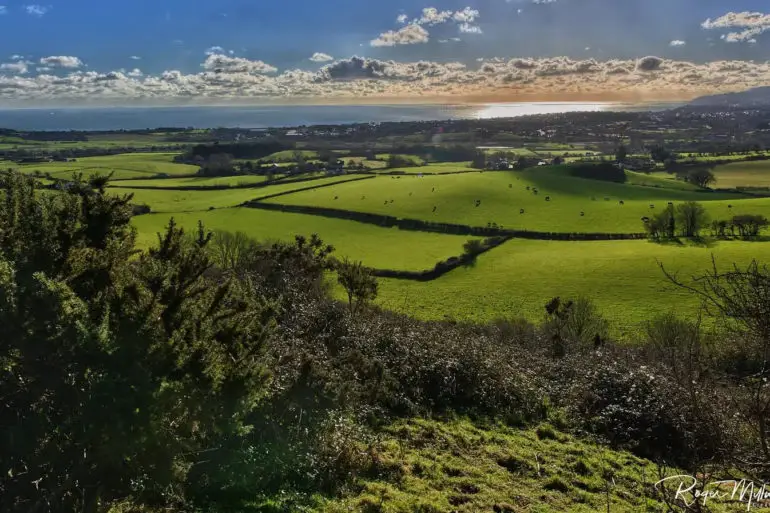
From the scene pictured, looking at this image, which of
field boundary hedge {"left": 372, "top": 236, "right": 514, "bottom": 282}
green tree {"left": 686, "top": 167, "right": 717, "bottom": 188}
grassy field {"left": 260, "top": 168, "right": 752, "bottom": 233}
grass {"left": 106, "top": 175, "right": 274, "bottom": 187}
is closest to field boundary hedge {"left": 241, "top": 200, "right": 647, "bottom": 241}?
grassy field {"left": 260, "top": 168, "right": 752, "bottom": 233}

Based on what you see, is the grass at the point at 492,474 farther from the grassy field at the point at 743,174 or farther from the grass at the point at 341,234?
the grassy field at the point at 743,174

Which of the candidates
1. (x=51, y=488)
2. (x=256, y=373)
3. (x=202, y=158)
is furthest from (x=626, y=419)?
(x=202, y=158)

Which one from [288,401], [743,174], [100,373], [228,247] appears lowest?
[228,247]

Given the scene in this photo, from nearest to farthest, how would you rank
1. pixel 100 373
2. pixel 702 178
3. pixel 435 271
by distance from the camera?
pixel 100 373 < pixel 435 271 < pixel 702 178

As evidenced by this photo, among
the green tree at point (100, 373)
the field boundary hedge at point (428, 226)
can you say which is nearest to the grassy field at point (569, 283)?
the field boundary hedge at point (428, 226)

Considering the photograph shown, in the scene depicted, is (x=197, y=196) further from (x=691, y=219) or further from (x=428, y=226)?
(x=691, y=219)

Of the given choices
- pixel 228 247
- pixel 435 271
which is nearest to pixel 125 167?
pixel 228 247
